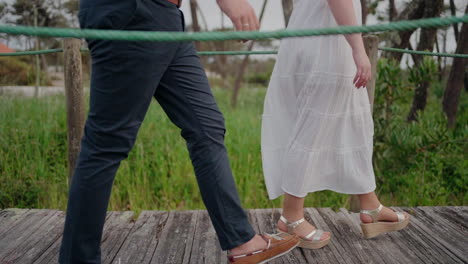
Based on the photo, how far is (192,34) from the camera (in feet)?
3.07

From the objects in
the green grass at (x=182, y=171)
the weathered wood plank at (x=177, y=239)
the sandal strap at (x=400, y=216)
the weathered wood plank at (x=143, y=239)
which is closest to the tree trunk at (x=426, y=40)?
the green grass at (x=182, y=171)

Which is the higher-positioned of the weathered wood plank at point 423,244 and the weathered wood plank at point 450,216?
the weathered wood plank at point 423,244

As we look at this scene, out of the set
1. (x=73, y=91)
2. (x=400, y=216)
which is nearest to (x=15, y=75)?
(x=73, y=91)

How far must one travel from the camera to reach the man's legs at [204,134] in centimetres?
132

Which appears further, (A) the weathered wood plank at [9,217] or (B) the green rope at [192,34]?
(A) the weathered wood plank at [9,217]

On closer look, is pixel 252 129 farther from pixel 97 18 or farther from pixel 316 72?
pixel 97 18

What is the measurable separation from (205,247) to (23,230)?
90 cm

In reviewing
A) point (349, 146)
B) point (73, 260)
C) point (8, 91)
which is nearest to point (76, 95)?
point (73, 260)

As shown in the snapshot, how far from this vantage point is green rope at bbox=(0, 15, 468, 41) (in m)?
0.86

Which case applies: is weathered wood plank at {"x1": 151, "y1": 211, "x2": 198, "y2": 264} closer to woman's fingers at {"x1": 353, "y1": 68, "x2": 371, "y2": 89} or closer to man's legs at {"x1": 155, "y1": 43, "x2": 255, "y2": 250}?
man's legs at {"x1": 155, "y1": 43, "x2": 255, "y2": 250}

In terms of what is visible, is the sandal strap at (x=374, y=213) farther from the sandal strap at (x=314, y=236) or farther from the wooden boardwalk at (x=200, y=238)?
the sandal strap at (x=314, y=236)

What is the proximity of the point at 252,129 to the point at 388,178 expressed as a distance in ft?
5.01

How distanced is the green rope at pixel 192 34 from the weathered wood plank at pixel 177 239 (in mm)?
1018

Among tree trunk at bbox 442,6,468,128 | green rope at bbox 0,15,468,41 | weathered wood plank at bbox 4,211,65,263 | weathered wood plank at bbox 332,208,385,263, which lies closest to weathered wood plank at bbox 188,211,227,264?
weathered wood plank at bbox 332,208,385,263
